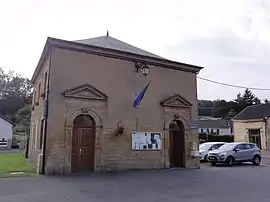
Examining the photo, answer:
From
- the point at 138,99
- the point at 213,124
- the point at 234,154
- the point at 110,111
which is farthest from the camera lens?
the point at 213,124

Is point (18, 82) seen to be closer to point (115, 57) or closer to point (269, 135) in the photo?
point (269, 135)

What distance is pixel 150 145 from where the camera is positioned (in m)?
17.7

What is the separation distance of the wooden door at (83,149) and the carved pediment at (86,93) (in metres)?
1.67

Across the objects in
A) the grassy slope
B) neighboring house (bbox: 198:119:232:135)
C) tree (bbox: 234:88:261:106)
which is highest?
tree (bbox: 234:88:261:106)

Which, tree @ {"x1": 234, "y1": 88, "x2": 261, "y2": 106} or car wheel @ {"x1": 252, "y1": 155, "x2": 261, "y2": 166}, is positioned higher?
tree @ {"x1": 234, "y1": 88, "x2": 261, "y2": 106}

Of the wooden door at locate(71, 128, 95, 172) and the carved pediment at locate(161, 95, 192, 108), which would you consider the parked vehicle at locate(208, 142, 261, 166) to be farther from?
the wooden door at locate(71, 128, 95, 172)

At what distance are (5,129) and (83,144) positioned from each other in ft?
123

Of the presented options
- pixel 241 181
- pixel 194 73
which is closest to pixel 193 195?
pixel 241 181

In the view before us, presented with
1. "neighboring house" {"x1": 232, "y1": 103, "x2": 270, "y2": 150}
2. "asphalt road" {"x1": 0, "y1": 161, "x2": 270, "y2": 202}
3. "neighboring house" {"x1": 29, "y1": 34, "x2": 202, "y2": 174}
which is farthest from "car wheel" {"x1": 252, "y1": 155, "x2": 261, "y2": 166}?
"neighboring house" {"x1": 232, "y1": 103, "x2": 270, "y2": 150}

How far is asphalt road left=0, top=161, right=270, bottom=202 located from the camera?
905 centimetres

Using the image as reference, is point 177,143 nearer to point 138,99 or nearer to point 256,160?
point 138,99

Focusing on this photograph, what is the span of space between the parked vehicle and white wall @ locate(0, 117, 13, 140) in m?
37.0

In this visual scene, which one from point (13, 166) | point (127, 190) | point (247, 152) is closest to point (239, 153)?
point (247, 152)

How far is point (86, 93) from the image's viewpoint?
1616cm
